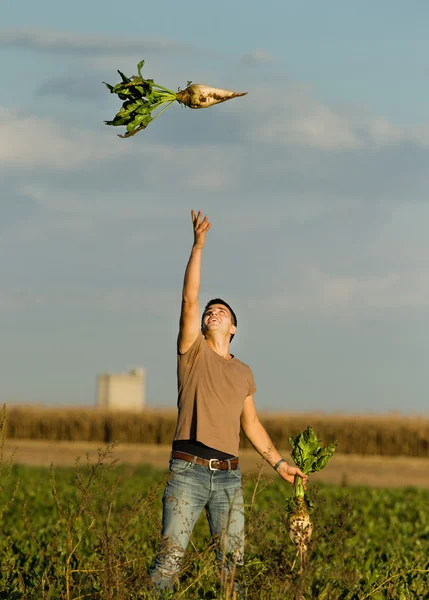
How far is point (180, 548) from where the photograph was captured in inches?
254

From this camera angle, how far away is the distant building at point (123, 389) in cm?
6738

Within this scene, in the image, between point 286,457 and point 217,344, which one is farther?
point 286,457

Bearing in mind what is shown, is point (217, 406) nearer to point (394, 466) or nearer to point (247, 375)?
point (247, 375)

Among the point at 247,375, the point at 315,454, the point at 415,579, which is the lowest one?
the point at 415,579

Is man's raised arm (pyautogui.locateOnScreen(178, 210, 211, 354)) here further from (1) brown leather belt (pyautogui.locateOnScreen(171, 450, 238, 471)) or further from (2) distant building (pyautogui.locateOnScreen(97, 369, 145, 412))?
(2) distant building (pyautogui.locateOnScreen(97, 369, 145, 412))

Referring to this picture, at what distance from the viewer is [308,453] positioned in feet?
23.5

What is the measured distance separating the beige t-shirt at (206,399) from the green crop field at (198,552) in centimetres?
44

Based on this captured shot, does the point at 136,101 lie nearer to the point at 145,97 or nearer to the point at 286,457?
the point at 145,97

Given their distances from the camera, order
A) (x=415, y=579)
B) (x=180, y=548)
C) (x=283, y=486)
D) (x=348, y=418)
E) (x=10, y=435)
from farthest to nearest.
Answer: (x=10, y=435)
(x=348, y=418)
(x=283, y=486)
(x=415, y=579)
(x=180, y=548)

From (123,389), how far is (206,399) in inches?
2444

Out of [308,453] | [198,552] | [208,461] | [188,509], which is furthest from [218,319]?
[198,552]

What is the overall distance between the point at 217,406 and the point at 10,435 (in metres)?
42.9

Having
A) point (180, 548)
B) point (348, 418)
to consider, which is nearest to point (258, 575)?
point (180, 548)

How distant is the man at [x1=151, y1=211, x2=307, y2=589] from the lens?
6.50m
